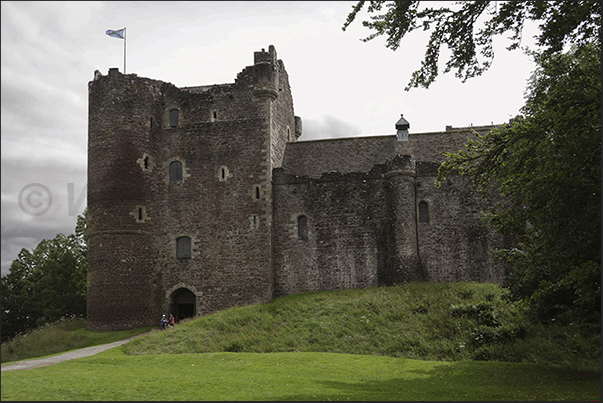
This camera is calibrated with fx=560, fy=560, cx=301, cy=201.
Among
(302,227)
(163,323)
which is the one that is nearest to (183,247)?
(163,323)

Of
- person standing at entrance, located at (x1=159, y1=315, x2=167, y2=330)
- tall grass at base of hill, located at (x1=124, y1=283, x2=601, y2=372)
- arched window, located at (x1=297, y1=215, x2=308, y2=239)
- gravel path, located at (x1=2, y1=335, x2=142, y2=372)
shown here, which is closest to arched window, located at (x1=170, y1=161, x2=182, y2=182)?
arched window, located at (x1=297, y1=215, x2=308, y2=239)

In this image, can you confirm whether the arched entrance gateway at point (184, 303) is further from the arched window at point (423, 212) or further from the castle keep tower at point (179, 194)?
the arched window at point (423, 212)

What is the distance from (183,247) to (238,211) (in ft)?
12.9

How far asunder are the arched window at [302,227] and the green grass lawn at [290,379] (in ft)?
37.5

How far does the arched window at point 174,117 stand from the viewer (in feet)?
114

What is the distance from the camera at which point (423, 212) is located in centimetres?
3250

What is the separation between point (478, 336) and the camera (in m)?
22.8

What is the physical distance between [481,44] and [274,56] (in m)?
20.7

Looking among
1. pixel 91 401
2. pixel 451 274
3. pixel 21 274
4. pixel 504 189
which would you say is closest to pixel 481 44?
pixel 504 189

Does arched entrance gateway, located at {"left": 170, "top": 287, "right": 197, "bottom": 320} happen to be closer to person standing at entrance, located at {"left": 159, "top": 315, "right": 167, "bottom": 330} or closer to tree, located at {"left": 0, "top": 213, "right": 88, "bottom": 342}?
person standing at entrance, located at {"left": 159, "top": 315, "right": 167, "bottom": 330}

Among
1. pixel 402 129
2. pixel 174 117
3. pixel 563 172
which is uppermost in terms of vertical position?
pixel 174 117

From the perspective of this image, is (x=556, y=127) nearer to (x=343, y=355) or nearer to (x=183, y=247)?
(x=343, y=355)

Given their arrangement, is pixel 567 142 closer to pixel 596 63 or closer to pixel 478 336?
pixel 596 63

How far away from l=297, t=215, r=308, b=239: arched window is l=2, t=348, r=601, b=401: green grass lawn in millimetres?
11445
